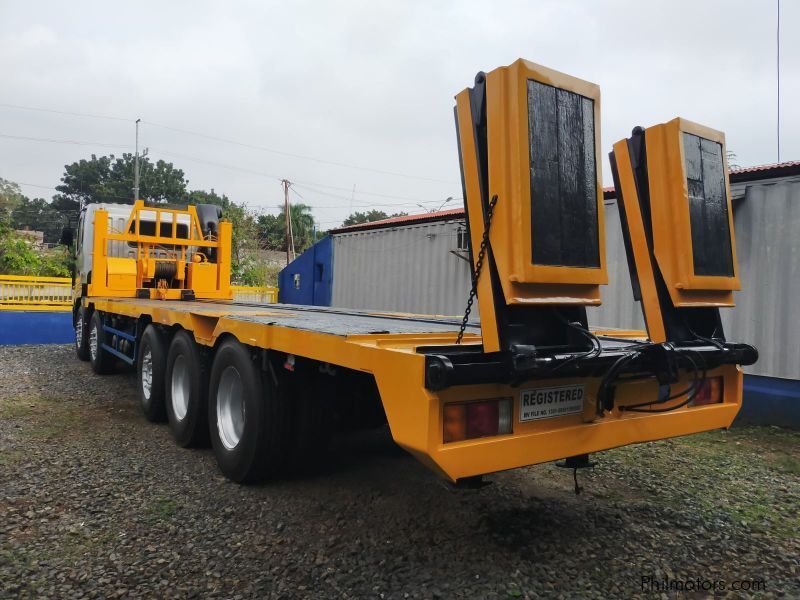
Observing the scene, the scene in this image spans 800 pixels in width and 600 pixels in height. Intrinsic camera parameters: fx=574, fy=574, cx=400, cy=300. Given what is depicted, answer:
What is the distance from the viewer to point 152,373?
19.2 ft

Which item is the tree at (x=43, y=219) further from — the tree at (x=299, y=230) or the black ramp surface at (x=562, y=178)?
the black ramp surface at (x=562, y=178)

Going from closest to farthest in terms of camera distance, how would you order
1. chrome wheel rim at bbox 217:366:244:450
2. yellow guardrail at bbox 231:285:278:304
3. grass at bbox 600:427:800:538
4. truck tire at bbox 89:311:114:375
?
grass at bbox 600:427:800:538, chrome wheel rim at bbox 217:366:244:450, truck tire at bbox 89:311:114:375, yellow guardrail at bbox 231:285:278:304

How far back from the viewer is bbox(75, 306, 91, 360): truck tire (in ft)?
31.7

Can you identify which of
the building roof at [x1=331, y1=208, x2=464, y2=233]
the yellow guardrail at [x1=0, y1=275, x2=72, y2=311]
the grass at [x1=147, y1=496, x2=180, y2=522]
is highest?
the building roof at [x1=331, y1=208, x2=464, y2=233]

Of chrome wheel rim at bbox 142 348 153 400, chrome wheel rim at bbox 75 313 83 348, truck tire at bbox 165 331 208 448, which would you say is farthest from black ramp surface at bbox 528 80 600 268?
chrome wheel rim at bbox 75 313 83 348

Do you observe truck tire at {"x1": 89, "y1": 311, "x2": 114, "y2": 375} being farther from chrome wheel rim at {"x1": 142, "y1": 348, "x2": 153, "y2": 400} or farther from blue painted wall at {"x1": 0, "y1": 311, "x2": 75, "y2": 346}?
blue painted wall at {"x1": 0, "y1": 311, "x2": 75, "y2": 346}

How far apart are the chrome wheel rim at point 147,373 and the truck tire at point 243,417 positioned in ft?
5.78

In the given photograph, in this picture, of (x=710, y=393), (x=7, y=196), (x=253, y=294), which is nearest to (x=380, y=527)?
(x=710, y=393)

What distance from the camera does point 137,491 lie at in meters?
3.98

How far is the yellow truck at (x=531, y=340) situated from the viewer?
253 centimetres

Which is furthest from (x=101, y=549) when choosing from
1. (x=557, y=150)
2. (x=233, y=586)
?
(x=557, y=150)

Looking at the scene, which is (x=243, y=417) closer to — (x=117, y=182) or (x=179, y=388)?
(x=179, y=388)

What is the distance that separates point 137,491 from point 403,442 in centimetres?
246

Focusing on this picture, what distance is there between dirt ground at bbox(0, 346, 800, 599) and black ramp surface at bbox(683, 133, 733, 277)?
5.40ft
